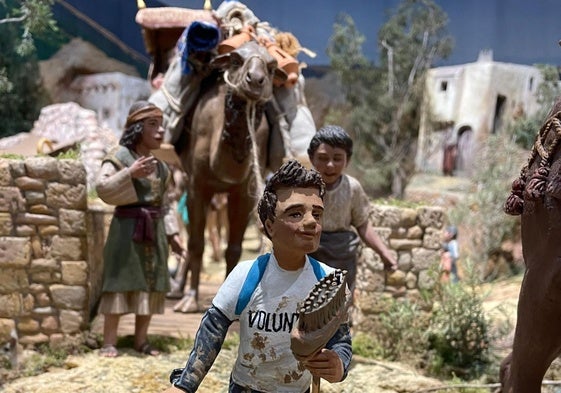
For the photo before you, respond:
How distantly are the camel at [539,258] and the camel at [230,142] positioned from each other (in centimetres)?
205

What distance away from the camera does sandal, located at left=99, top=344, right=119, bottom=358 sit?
13.4 ft

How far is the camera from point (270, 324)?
208 centimetres

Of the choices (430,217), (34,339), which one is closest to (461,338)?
(430,217)

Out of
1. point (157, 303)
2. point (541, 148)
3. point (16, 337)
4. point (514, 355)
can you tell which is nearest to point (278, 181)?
point (541, 148)

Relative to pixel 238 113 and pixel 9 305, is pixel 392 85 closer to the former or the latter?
pixel 238 113

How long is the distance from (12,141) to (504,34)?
350 inches

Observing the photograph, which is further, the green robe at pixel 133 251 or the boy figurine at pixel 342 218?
the green robe at pixel 133 251

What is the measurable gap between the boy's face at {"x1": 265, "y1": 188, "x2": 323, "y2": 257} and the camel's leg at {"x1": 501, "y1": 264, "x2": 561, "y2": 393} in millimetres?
970

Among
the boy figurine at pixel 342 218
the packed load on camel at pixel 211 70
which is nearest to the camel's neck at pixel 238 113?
the packed load on camel at pixel 211 70

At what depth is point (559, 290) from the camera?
7.53 ft

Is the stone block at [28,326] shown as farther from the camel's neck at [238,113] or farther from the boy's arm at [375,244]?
the boy's arm at [375,244]

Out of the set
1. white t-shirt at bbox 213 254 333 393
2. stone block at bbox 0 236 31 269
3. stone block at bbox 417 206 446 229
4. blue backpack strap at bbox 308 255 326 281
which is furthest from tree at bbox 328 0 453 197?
white t-shirt at bbox 213 254 333 393

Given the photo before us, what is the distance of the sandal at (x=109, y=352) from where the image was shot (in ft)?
13.4

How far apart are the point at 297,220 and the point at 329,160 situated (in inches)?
49.1
